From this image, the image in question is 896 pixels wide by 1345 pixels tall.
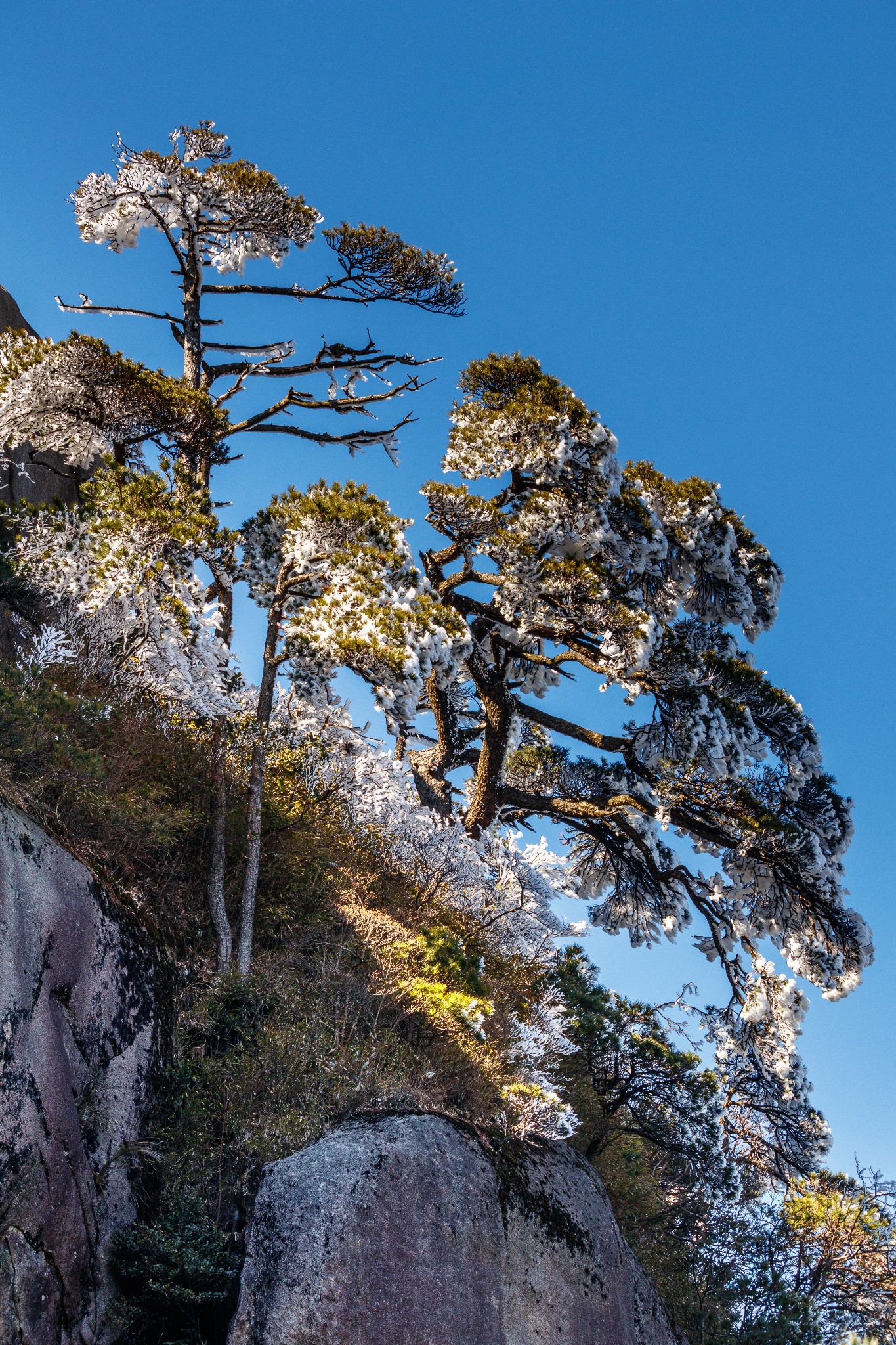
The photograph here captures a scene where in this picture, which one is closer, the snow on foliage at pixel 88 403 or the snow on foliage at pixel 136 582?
the snow on foliage at pixel 136 582

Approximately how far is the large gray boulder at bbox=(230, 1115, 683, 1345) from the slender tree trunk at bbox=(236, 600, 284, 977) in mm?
2821

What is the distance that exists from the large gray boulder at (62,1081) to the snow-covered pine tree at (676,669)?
692 cm

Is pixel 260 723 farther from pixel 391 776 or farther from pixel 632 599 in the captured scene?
pixel 632 599

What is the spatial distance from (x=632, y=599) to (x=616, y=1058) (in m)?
7.36

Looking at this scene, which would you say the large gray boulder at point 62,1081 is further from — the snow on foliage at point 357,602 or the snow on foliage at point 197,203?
the snow on foliage at point 197,203

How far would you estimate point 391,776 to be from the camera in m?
13.6

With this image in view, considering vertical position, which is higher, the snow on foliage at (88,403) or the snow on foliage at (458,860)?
the snow on foliage at (88,403)

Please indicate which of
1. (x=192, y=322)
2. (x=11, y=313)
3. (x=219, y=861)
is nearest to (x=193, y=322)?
(x=192, y=322)

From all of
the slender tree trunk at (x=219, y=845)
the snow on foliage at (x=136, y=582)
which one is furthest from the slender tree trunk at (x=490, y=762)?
the snow on foliage at (x=136, y=582)

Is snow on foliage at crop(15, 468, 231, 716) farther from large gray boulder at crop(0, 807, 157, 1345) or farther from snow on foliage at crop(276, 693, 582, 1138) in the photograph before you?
large gray boulder at crop(0, 807, 157, 1345)

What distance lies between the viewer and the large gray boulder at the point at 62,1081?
6266 mm

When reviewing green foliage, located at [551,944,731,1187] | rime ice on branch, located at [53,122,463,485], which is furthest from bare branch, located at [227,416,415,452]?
green foliage, located at [551,944,731,1187]

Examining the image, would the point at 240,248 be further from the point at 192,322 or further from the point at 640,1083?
the point at 640,1083

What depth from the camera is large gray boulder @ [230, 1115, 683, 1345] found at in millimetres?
6465
